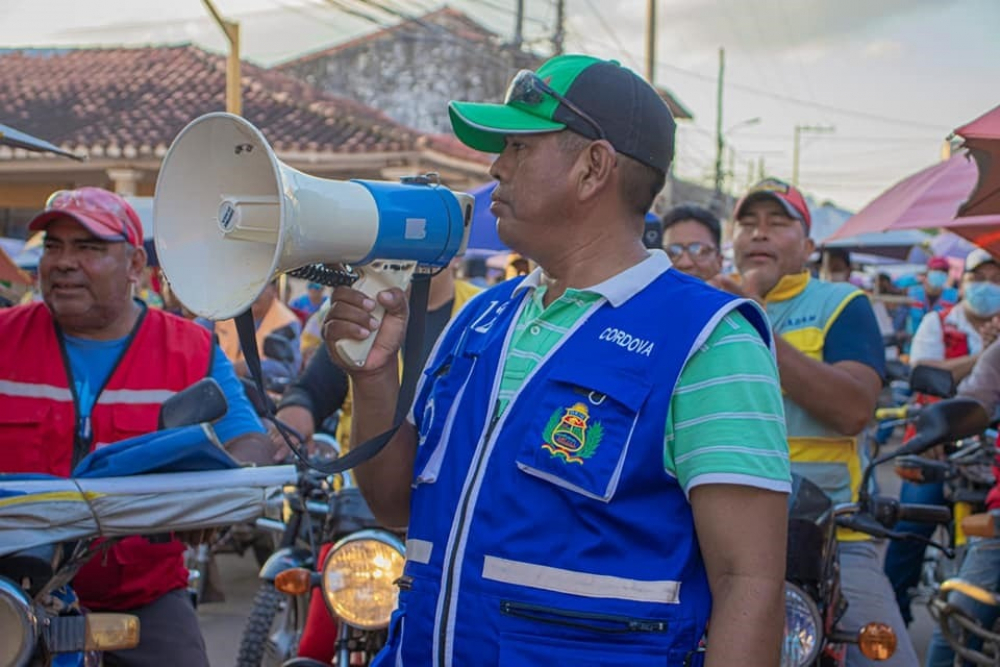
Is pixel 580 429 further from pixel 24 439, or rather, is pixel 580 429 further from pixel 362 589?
pixel 24 439

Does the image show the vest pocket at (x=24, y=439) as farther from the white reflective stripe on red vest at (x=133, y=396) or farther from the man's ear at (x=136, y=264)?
the man's ear at (x=136, y=264)

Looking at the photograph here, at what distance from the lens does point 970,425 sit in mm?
3980

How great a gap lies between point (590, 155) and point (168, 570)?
6.22 feet

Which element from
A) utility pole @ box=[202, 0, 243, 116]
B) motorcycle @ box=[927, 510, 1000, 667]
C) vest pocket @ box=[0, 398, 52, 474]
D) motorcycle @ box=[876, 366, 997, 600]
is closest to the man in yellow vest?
motorcycle @ box=[927, 510, 1000, 667]

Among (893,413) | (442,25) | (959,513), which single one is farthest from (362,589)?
(442,25)

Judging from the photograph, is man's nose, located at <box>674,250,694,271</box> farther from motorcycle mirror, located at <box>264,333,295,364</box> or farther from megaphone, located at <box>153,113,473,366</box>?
motorcycle mirror, located at <box>264,333,295,364</box>

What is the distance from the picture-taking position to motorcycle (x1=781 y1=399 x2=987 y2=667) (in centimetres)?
331

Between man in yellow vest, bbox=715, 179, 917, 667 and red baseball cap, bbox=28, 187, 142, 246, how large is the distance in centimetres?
182

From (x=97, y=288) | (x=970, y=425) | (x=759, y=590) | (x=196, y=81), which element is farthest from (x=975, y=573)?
(x=196, y=81)

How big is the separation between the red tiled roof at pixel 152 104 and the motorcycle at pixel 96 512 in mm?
14812

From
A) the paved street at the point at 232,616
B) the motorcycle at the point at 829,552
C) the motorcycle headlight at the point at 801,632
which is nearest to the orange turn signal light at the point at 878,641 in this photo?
the motorcycle at the point at 829,552

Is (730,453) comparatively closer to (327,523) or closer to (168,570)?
(168,570)

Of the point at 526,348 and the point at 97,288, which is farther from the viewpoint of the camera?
the point at 97,288

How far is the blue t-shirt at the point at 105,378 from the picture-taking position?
11.2ft
